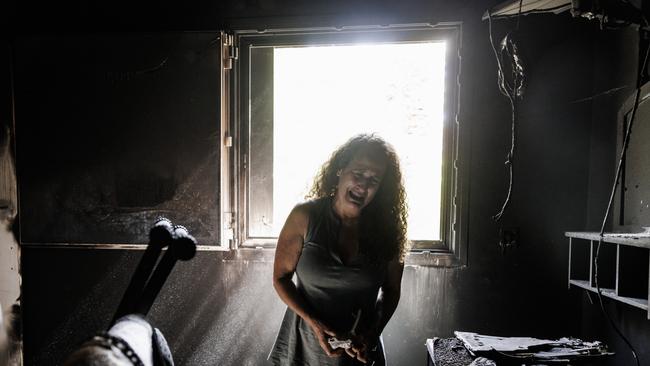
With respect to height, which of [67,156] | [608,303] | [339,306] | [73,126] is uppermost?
[73,126]

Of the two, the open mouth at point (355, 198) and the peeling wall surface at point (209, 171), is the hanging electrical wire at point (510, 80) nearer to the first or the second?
the peeling wall surface at point (209, 171)

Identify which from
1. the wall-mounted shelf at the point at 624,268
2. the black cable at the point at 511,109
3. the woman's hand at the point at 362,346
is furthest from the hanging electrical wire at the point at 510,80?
the woman's hand at the point at 362,346

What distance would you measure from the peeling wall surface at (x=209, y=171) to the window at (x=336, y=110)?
4.8 inches

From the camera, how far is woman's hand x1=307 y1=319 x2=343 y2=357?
57.1 inches

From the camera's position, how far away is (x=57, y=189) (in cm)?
231

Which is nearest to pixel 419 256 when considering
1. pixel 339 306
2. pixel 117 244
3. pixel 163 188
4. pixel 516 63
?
pixel 339 306

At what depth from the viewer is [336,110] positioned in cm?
233

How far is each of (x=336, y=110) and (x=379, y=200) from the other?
2.82 ft

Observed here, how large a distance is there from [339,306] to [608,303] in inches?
64.7

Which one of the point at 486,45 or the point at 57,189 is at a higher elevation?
the point at 486,45

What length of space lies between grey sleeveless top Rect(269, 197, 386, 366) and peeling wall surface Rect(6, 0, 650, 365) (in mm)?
776

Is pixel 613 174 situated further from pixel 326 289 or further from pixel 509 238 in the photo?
pixel 326 289

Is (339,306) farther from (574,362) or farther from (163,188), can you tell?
(163,188)

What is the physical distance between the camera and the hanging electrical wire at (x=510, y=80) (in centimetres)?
207
